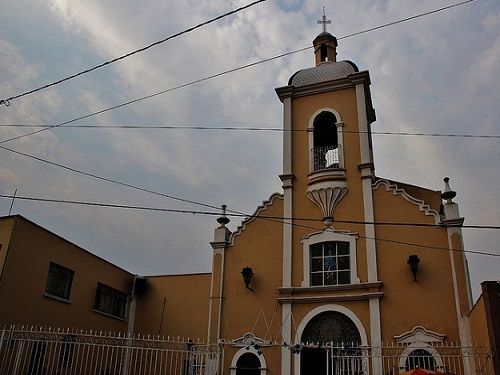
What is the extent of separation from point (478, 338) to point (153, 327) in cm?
1335

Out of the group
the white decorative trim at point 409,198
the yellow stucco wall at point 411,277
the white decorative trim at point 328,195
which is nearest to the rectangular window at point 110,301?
the white decorative trim at point 328,195

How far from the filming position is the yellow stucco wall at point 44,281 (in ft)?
50.8

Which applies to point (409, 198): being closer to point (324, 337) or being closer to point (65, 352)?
point (324, 337)

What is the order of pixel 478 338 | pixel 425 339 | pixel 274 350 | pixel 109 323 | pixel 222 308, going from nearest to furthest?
pixel 478 338
pixel 425 339
pixel 274 350
pixel 222 308
pixel 109 323

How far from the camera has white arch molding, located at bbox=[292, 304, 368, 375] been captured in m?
14.3

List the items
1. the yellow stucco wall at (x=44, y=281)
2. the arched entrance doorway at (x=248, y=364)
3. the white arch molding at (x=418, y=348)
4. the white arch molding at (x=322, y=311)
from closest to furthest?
the white arch molding at (x=418, y=348)
the white arch molding at (x=322, y=311)
the arched entrance doorway at (x=248, y=364)
the yellow stucco wall at (x=44, y=281)

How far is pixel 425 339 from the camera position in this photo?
13.6m

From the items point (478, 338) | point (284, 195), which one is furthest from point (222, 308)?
point (478, 338)

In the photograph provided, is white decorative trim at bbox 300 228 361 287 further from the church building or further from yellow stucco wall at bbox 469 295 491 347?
yellow stucco wall at bbox 469 295 491 347

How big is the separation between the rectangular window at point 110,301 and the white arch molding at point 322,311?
29.3ft

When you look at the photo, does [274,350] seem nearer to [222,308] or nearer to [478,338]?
[222,308]

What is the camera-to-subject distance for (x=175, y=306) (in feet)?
68.5

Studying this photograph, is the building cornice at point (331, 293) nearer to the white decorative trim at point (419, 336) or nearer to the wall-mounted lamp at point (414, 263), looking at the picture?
the wall-mounted lamp at point (414, 263)

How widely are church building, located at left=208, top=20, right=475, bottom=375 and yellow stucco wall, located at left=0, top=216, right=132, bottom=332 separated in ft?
18.3
